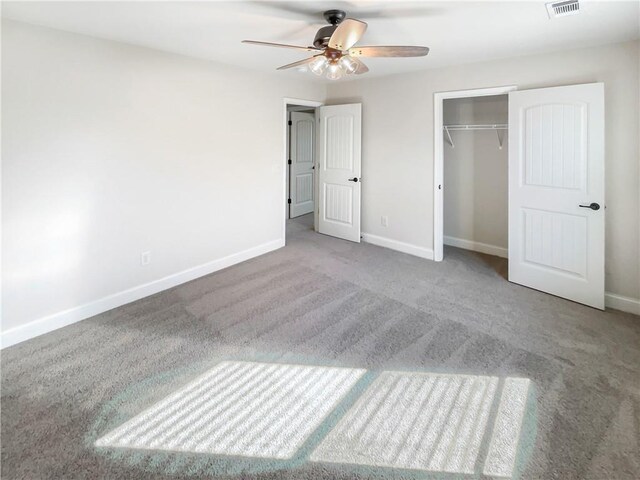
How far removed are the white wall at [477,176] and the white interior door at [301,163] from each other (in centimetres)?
293

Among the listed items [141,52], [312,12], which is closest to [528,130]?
[312,12]

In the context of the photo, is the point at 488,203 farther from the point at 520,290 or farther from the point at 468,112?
the point at 520,290

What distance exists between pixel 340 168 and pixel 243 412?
394 centimetres

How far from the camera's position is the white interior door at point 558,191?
298 centimetres

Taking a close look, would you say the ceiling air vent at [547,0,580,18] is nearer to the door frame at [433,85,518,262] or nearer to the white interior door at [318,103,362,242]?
the door frame at [433,85,518,262]

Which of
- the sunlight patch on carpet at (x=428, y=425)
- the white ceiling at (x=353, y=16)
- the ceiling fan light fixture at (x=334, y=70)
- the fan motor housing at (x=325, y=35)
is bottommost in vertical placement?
the sunlight patch on carpet at (x=428, y=425)

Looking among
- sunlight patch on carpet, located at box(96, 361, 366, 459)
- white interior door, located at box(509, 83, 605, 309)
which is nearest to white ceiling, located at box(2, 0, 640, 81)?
white interior door, located at box(509, 83, 605, 309)

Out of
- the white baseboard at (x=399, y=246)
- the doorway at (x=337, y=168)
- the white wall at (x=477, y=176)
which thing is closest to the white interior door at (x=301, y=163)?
the doorway at (x=337, y=168)

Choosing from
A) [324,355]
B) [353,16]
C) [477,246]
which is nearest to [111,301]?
[324,355]

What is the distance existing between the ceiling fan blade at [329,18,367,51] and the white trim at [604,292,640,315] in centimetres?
311

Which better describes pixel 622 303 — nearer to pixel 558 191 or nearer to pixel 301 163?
pixel 558 191

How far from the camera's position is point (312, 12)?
2.39 meters

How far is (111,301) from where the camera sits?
3.14m

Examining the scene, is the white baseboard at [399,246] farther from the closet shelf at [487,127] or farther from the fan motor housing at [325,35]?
the fan motor housing at [325,35]
